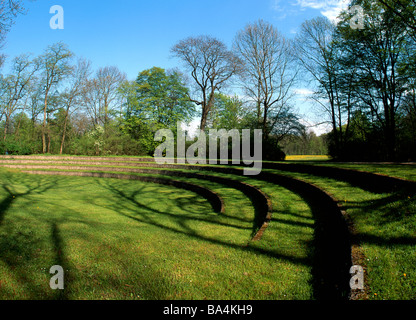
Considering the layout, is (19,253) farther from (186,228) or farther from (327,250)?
(327,250)

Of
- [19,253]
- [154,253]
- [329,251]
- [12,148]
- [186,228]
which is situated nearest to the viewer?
Result: [19,253]

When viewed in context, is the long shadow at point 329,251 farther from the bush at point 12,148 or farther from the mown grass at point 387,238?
the bush at point 12,148

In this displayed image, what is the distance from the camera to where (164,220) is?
5.85 metres

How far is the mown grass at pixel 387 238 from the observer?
7.41 ft

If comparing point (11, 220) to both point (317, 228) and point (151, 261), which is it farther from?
point (317, 228)

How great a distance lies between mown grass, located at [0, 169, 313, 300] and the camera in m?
2.60

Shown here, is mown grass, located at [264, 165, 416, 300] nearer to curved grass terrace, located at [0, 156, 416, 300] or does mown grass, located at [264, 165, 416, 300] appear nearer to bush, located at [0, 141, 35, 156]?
curved grass terrace, located at [0, 156, 416, 300]

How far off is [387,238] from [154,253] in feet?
10.8

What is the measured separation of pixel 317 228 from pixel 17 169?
62.9 ft

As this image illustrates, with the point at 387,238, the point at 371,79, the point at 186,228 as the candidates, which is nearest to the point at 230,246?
the point at 186,228

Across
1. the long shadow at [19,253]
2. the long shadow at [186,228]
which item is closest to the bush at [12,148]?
the long shadow at [186,228]

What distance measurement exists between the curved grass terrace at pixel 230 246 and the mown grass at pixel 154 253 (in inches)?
0.6

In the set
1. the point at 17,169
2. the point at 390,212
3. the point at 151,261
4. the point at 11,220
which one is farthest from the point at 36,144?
the point at 390,212

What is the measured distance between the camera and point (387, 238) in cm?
301
